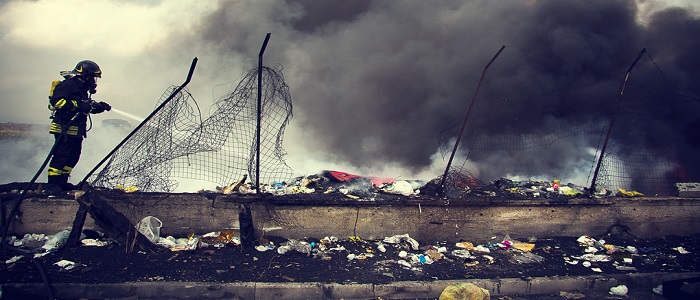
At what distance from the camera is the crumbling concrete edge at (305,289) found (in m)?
3.60

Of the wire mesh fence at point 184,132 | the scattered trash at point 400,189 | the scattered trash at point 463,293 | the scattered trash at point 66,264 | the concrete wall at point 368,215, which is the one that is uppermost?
the wire mesh fence at point 184,132

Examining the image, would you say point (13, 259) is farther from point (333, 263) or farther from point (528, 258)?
point (528, 258)

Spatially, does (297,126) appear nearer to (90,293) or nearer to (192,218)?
(192,218)

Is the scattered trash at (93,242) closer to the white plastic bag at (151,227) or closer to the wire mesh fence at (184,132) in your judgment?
the white plastic bag at (151,227)

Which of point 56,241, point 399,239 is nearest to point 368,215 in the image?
point 399,239

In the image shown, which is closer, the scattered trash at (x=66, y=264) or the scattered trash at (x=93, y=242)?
the scattered trash at (x=66, y=264)

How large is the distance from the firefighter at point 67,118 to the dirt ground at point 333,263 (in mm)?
865

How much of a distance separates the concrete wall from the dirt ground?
0.55ft

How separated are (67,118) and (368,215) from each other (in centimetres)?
385

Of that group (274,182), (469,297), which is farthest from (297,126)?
(469,297)

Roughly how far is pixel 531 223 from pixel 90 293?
197 inches

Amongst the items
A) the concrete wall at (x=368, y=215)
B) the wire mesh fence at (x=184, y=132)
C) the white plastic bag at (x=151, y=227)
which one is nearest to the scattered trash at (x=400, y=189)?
the concrete wall at (x=368, y=215)

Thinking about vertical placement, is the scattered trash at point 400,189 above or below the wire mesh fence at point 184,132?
below

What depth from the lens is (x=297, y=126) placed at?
37.2 feet
